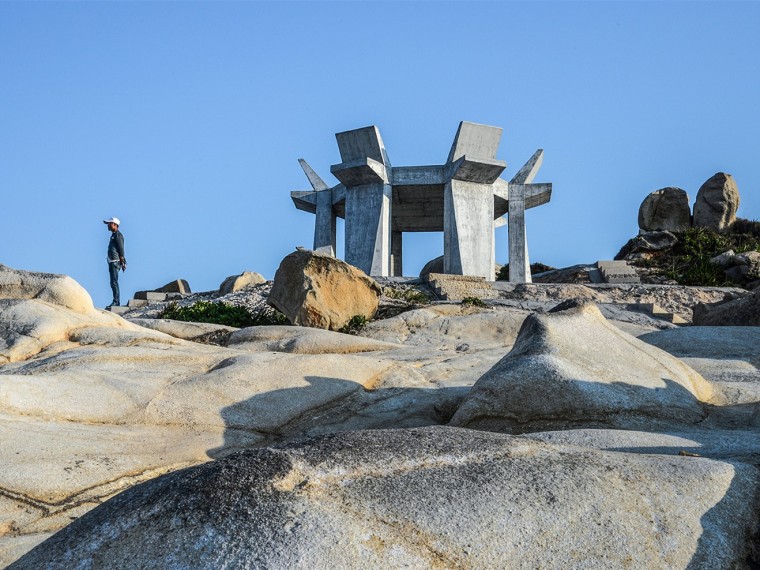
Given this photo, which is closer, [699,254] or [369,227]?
[369,227]

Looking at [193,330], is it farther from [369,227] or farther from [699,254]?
[699,254]

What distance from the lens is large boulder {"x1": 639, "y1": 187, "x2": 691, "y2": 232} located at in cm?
2334

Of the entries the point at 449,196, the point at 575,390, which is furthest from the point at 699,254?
the point at 575,390

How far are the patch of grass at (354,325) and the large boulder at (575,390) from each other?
540cm

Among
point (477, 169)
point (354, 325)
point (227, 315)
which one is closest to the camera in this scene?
point (354, 325)

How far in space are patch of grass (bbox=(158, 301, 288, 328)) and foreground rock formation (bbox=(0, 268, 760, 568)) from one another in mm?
3835

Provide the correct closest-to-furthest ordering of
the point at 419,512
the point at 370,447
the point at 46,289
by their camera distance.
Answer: the point at 419,512 < the point at 370,447 < the point at 46,289

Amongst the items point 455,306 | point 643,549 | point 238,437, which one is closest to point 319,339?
point 238,437

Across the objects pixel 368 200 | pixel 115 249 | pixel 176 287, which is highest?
pixel 368 200

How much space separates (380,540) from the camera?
79.4 inches

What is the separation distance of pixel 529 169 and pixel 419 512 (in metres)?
16.8

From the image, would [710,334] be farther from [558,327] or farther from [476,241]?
[476,241]

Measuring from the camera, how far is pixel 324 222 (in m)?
18.8

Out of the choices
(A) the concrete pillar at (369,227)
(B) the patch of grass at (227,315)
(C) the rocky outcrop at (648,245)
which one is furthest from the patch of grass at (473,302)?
(C) the rocky outcrop at (648,245)
